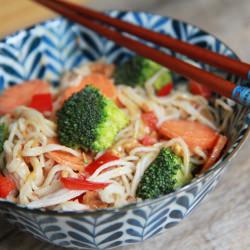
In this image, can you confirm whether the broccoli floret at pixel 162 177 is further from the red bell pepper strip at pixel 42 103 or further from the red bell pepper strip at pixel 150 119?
the red bell pepper strip at pixel 42 103

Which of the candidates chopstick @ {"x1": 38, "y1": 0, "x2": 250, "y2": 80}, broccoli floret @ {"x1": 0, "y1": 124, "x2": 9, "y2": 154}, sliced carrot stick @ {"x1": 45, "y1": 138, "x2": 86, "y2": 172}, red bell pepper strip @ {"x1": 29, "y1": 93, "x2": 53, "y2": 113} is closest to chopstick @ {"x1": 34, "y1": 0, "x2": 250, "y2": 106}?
chopstick @ {"x1": 38, "y1": 0, "x2": 250, "y2": 80}

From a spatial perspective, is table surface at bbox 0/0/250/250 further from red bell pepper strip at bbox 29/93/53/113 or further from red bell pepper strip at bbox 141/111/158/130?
red bell pepper strip at bbox 29/93/53/113

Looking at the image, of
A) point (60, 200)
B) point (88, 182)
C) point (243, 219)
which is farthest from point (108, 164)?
point (243, 219)

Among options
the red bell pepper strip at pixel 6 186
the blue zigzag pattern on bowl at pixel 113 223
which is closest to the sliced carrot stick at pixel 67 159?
the red bell pepper strip at pixel 6 186

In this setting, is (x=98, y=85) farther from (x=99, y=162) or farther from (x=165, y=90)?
(x=99, y=162)

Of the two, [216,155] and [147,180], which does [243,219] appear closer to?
[216,155]
